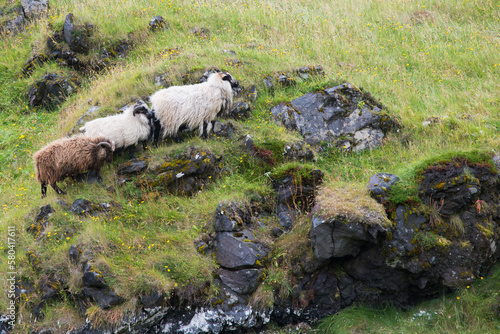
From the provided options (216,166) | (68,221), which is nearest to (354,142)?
(216,166)

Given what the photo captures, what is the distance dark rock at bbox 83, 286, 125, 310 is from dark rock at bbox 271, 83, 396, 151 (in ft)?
19.9

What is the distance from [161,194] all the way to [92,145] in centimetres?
196

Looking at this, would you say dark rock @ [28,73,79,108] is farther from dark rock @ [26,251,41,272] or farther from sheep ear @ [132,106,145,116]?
dark rock @ [26,251,41,272]

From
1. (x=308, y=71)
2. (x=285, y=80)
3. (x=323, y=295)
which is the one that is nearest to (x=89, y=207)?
(x=323, y=295)

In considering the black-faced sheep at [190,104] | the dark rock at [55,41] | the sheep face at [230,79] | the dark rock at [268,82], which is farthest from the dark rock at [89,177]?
the dark rock at [55,41]

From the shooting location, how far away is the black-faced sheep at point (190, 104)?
9.35 m

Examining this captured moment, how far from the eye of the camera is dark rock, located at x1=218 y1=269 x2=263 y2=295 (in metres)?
6.85

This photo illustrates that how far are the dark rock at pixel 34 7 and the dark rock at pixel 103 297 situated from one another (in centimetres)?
1436

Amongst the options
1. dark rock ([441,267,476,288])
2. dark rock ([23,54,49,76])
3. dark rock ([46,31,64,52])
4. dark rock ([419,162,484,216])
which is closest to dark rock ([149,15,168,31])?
dark rock ([46,31,64,52])

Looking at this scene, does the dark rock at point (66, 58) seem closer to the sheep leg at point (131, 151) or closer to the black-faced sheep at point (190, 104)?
the black-faced sheep at point (190, 104)

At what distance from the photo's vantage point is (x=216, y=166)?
889 cm

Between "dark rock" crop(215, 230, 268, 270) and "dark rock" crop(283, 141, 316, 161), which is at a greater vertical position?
"dark rock" crop(283, 141, 316, 161)

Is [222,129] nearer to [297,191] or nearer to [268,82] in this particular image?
[268,82]

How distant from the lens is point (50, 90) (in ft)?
42.3
